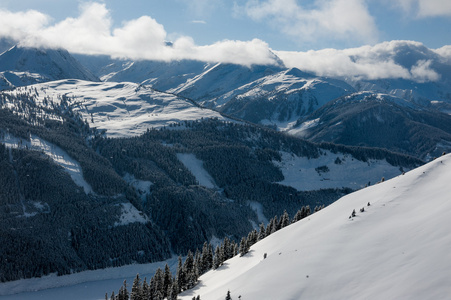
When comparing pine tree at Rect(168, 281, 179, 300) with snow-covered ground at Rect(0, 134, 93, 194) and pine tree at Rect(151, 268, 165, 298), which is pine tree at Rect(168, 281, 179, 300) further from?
snow-covered ground at Rect(0, 134, 93, 194)

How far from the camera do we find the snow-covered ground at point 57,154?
175113 mm

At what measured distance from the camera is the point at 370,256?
162 feet

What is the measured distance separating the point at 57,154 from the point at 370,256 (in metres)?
182

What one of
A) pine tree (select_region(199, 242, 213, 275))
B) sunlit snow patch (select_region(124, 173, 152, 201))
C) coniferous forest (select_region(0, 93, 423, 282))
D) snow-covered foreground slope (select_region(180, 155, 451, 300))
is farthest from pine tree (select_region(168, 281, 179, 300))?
sunlit snow patch (select_region(124, 173, 152, 201))

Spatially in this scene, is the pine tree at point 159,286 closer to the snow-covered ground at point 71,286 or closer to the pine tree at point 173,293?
the pine tree at point 173,293

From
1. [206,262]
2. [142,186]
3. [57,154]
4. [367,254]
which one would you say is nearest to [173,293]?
[206,262]

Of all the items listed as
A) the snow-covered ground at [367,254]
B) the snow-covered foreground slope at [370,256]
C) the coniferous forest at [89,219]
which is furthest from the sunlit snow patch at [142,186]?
the snow-covered foreground slope at [370,256]

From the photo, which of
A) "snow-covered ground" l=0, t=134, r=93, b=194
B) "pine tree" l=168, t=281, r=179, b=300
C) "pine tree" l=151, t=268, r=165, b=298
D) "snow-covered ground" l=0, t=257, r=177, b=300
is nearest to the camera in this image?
"pine tree" l=168, t=281, r=179, b=300

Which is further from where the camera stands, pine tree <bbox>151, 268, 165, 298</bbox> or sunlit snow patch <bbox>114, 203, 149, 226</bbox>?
sunlit snow patch <bbox>114, 203, 149, 226</bbox>

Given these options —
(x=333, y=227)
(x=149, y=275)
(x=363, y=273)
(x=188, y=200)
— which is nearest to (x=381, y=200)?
(x=333, y=227)

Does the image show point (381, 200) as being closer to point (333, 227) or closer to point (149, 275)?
point (333, 227)

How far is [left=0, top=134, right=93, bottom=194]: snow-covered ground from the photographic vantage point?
175113 mm

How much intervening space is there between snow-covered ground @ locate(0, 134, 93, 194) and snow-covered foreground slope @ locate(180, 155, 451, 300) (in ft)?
385

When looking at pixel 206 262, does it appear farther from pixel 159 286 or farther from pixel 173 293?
pixel 173 293
